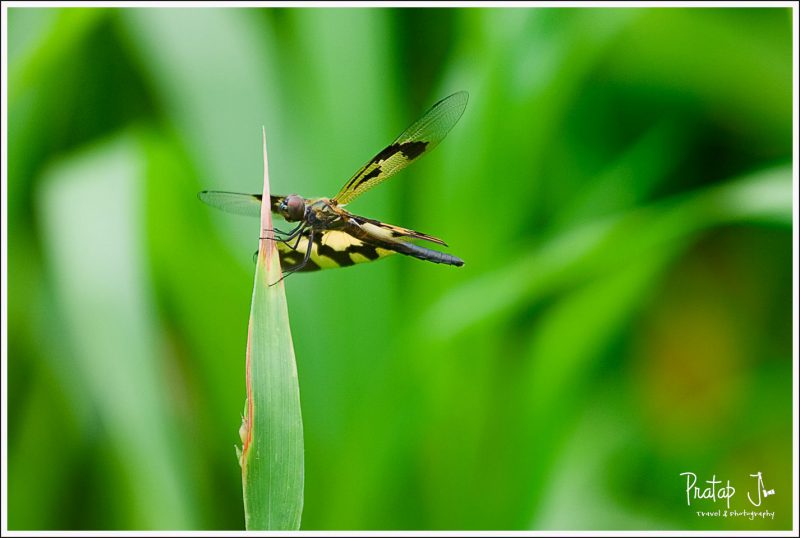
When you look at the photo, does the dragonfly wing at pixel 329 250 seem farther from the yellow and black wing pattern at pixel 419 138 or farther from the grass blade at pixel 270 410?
the grass blade at pixel 270 410

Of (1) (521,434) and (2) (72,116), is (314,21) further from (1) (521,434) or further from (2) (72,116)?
(1) (521,434)

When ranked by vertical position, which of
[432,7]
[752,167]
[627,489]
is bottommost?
[627,489]

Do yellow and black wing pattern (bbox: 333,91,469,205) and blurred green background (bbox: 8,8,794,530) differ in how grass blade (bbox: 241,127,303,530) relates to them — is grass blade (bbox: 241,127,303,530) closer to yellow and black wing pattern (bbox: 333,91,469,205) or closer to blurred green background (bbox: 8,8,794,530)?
yellow and black wing pattern (bbox: 333,91,469,205)

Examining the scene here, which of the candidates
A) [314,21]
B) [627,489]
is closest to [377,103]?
[314,21]
